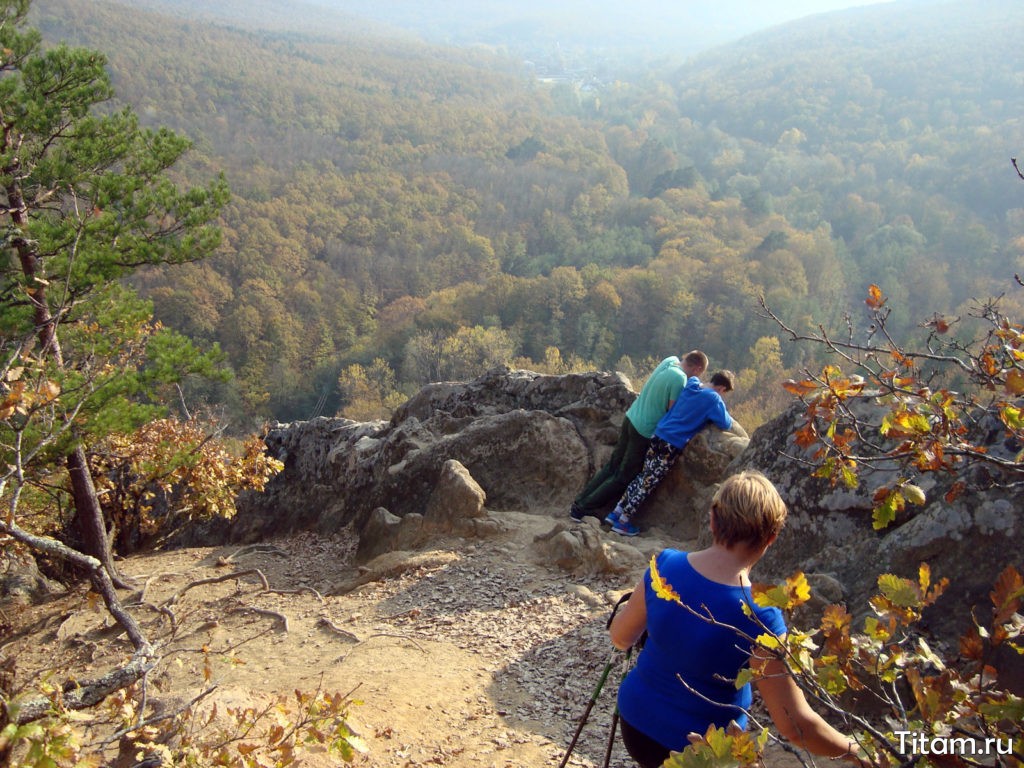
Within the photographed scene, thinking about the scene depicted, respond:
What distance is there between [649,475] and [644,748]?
4.67m

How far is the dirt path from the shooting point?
172 inches

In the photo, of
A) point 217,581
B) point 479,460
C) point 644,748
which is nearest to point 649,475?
point 479,460

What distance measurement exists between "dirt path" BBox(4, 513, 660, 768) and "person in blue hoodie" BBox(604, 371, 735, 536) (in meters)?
0.29

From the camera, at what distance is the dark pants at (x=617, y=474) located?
729 centimetres

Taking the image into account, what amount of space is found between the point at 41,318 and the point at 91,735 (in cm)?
459

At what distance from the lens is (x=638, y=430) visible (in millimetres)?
7168

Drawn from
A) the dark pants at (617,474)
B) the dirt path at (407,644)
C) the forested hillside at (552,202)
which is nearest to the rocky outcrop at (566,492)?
the dark pants at (617,474)

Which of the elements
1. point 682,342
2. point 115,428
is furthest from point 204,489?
point 682,342

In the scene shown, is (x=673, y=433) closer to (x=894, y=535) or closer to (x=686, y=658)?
(x=894, y=535)

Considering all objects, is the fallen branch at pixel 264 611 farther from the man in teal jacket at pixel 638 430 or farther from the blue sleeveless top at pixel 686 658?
the blue sleeveless top at pixel 686 658

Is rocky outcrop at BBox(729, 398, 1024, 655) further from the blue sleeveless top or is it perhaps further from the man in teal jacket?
the blue sleeveless top

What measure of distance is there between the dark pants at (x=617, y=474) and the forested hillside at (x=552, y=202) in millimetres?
32187

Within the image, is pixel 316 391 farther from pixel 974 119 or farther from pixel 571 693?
pixel 974 119

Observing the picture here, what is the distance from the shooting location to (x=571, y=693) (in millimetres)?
4977
